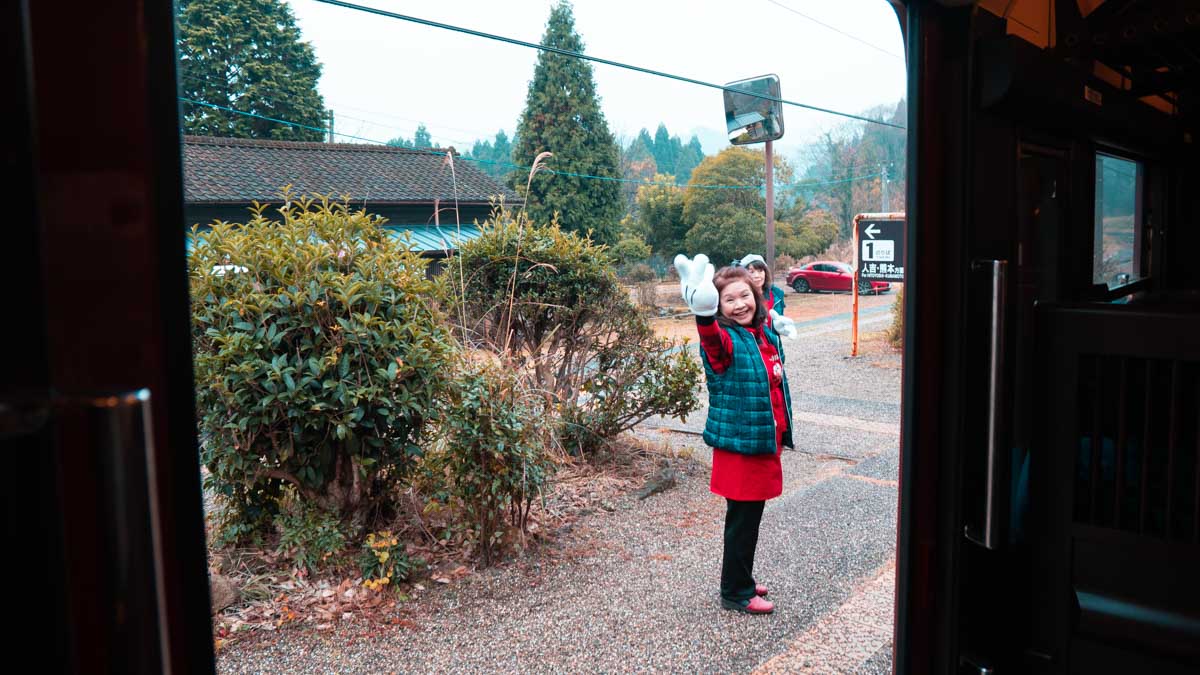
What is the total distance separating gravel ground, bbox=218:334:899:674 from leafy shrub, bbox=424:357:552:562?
268mm

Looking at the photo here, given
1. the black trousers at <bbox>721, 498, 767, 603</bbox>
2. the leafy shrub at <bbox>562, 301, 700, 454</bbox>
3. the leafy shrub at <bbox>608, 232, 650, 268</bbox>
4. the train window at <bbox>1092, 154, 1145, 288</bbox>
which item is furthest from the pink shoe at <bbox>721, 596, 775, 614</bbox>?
the leafy shrub at <bbox>608, 232, 650, 268</bbox>

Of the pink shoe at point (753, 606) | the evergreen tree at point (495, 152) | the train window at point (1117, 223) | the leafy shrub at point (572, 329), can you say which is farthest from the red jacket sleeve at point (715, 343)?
the evergreen tree at point (495, 152)

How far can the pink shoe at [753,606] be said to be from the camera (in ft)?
11.9

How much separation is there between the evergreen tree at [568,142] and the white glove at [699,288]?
18.5 metres

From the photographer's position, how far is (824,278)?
23734mm

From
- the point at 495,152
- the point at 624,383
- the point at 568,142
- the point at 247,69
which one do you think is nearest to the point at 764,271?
the point at 624,383

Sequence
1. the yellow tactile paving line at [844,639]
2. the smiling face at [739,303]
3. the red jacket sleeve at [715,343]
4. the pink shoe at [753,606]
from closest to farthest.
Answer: the yellow tactile paving line at [844,639] → the red jacket sleeve at [715,343] → the smiling face at [739,303] → the pink shoe at [753,606]

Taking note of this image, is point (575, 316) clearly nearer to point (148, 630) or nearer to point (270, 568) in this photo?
point (270, 568)

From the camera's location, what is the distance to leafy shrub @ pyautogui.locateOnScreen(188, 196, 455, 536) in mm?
3449

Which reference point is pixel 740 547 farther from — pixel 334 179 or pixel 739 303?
pixel 334 179

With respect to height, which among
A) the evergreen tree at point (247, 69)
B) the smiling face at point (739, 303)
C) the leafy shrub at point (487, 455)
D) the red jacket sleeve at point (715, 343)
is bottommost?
the leafy shrub at point (487, 455)

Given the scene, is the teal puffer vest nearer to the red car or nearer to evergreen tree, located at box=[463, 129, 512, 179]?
the red car

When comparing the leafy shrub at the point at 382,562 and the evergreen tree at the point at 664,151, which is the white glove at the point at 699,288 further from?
the evergreen tree at the point at 664,151

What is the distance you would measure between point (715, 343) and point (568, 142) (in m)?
19.8
